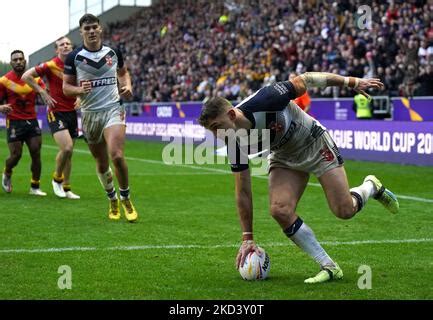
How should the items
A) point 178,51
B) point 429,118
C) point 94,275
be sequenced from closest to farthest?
point 94,275 → point 429,118 → point 178,51

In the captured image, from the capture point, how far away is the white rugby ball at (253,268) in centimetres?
714

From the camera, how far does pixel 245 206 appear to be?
717 centimetres

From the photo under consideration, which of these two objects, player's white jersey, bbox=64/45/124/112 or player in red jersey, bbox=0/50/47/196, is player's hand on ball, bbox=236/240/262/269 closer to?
player's white jersey, bbox=64/45/124/112

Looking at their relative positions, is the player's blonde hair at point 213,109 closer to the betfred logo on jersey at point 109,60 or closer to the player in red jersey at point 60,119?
the betfred logo on jersey at point 109,60

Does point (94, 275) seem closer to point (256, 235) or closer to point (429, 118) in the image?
point (256, 235)

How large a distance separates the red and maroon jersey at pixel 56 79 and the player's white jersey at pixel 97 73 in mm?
2671

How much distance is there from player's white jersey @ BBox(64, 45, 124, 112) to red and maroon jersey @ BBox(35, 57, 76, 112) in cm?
267

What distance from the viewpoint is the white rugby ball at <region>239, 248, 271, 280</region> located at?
23.4 ft

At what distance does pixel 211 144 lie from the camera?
1063 inches
